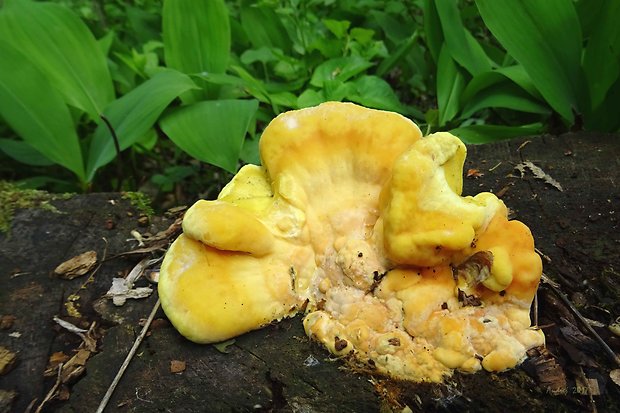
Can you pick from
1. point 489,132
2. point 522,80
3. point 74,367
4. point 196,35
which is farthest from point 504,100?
point 74,367

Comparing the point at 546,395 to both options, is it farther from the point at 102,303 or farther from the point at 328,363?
the point at 102,303

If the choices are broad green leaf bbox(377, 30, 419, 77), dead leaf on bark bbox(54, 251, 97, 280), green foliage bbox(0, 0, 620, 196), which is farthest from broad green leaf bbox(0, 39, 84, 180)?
broad green leaf bbox(377, 30, 419, 77)

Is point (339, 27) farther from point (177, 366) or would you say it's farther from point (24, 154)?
point (177, 366)

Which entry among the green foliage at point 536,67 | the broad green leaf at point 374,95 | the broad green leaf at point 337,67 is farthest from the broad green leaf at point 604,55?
the broad green leaf at point 337,67

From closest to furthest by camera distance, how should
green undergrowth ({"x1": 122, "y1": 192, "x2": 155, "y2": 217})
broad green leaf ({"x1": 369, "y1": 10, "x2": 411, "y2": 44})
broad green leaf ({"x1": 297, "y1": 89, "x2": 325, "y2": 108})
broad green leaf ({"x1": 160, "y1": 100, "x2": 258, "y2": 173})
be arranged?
green undergrowth ({"x1": 122, "y1": 192, "x2": 155, "y2": 217}) < broad green leaf ({"x1": 160, "y1": 100, "x2": 258, "y2": 173}) < broad green leaf ({"x1": 297, "y1": 89, "x2": 325, "y2": 108}) < broad green leaf ({"x1": 369, "y1": 10, "x2": 411, "y2": 44})

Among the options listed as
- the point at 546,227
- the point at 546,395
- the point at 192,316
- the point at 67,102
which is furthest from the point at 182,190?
the point at 546,395

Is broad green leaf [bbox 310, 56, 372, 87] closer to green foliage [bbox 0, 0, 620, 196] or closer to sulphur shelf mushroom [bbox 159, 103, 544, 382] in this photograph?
green foliage [bbox 0, 0, 620, 196]

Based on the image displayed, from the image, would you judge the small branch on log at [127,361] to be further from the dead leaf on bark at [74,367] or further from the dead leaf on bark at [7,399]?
the dead leaf on bark at [7,399]
